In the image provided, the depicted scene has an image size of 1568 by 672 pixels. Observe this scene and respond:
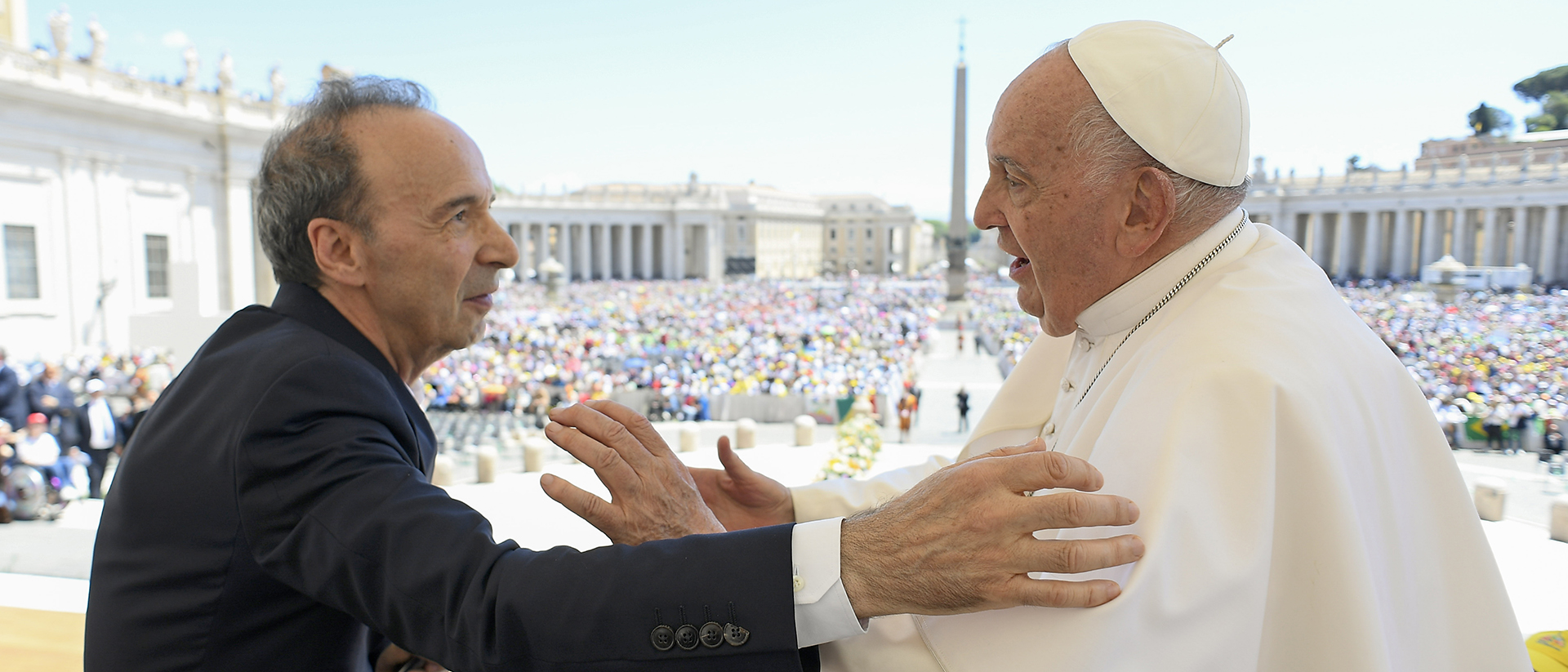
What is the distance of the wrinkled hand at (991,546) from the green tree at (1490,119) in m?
13.5

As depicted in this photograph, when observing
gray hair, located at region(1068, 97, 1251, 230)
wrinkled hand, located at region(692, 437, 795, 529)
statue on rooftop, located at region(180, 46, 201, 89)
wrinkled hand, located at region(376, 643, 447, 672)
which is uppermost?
statue on rooftop, located at region(180, 46, 201, 89)

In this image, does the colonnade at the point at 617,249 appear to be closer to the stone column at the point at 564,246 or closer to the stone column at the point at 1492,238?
the stone column at the point at 564,246

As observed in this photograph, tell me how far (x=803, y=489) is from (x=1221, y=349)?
0.99 m

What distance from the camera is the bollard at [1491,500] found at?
7.66m

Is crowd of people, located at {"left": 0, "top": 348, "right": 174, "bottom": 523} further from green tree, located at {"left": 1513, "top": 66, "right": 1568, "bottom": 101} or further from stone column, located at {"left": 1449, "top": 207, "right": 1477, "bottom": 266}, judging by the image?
stone column, located at {"left": 1449, "top": 207, "right": 1477, "bottom": 266}

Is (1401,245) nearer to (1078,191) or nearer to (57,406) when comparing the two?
(57,406)

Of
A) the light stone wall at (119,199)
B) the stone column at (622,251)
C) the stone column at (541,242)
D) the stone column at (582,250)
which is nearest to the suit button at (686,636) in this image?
the light stone wall at (119,199)

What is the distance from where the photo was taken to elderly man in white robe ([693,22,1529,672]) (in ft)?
3.66

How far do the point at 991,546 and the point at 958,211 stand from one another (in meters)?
37.3

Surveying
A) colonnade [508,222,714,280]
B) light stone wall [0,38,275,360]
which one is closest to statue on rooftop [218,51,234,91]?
light stone wall [0,38,275,360]

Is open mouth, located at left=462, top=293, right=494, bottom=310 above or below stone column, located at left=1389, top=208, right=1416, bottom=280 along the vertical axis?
below

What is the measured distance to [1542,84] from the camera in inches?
352

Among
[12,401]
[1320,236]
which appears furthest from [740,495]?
[1320,236]

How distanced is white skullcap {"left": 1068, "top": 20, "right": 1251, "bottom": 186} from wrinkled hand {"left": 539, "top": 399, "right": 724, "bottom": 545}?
0.92 metres
